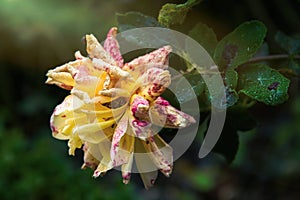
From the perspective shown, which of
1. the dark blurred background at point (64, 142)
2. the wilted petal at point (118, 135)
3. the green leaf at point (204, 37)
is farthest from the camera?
the dark blurred background at point (64, 142)

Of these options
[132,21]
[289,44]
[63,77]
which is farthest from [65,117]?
[289,44]

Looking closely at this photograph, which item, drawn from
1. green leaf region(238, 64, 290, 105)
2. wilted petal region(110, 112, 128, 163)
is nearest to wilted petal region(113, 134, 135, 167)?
wilted petal region(110, 112, 128, 163)

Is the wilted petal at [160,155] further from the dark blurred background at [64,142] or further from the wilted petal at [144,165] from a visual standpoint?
the dark blurred background at [64,142]

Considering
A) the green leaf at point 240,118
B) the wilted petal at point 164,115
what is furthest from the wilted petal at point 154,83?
the green leaf at point 240,118

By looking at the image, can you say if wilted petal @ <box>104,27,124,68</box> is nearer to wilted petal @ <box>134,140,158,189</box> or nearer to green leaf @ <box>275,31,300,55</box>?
wilted petal @ <box>134,140,158,189</box>

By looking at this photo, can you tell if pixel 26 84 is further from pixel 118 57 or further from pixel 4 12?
pixel 118 57

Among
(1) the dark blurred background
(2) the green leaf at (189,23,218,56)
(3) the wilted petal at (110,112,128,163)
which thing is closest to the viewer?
(3) the wilted petal at (110,112,128,163)

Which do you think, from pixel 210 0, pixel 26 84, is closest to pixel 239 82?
pixel 210 0

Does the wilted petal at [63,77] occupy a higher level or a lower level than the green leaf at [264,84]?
higher
